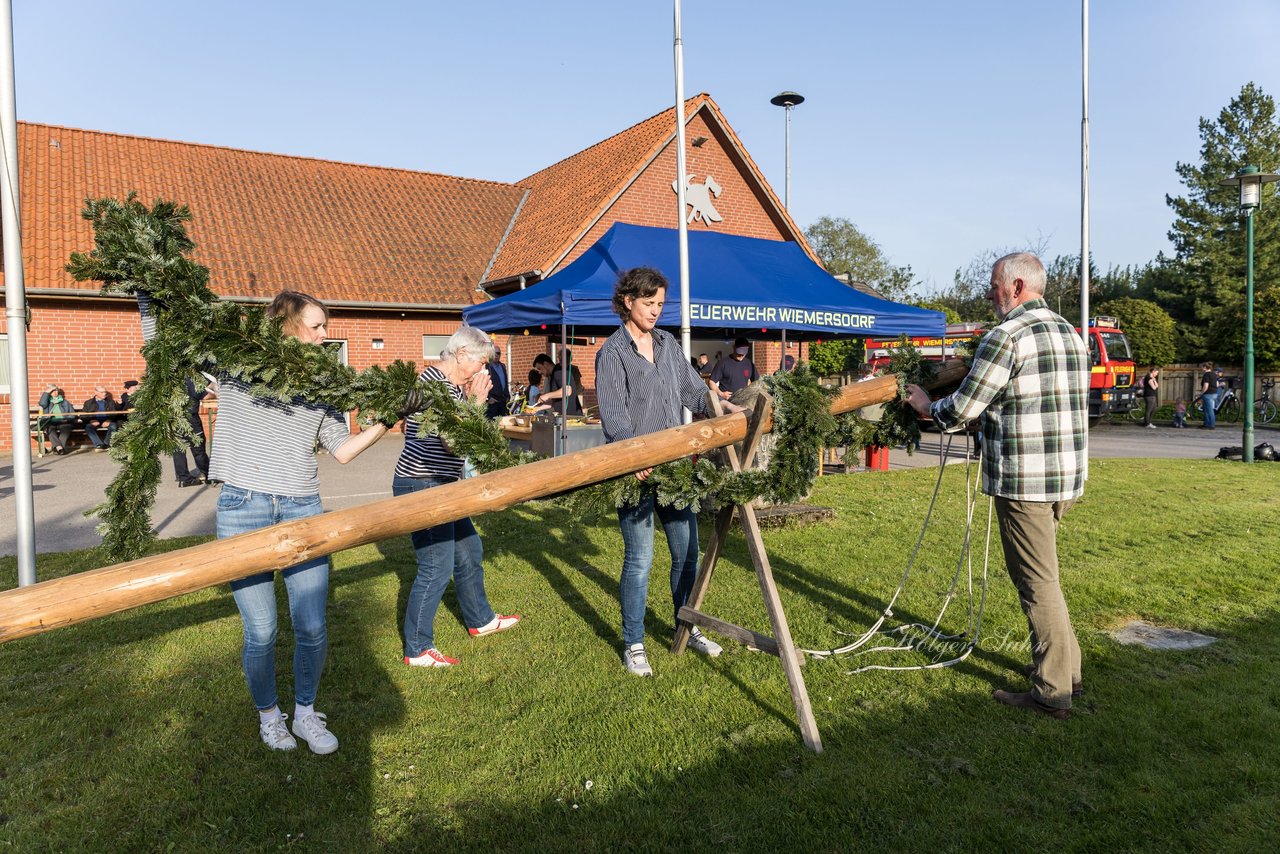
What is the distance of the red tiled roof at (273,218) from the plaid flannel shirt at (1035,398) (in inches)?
633

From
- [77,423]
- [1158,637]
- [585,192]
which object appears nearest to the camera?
[1158,637]

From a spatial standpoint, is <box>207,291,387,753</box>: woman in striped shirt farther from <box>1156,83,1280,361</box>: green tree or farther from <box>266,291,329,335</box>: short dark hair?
<box>1156,83,1280,361</box>: green tree

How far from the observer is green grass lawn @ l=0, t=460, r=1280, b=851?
2.83m

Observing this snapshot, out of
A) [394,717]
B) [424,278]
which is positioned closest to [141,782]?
[394,717]

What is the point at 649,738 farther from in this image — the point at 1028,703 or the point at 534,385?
the point at 534,385

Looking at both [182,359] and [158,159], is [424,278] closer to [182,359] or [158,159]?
[158,159]

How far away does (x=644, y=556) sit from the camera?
4.09 metres

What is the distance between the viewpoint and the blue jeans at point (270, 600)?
3146 millimetres

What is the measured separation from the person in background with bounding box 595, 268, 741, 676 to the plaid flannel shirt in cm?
115

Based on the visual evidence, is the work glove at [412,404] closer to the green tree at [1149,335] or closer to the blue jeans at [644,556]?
the blue jeans at [644,556]

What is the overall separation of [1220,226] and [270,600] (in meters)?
46.4

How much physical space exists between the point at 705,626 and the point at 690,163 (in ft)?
57.6

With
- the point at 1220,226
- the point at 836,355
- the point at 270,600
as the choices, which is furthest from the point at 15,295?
the point at 1220,226

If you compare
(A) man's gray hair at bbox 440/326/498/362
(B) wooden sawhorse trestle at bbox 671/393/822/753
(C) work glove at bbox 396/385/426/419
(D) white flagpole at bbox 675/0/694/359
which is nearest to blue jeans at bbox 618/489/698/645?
(B) wooden sawhorse trestle at bbox 671/393/822/753
